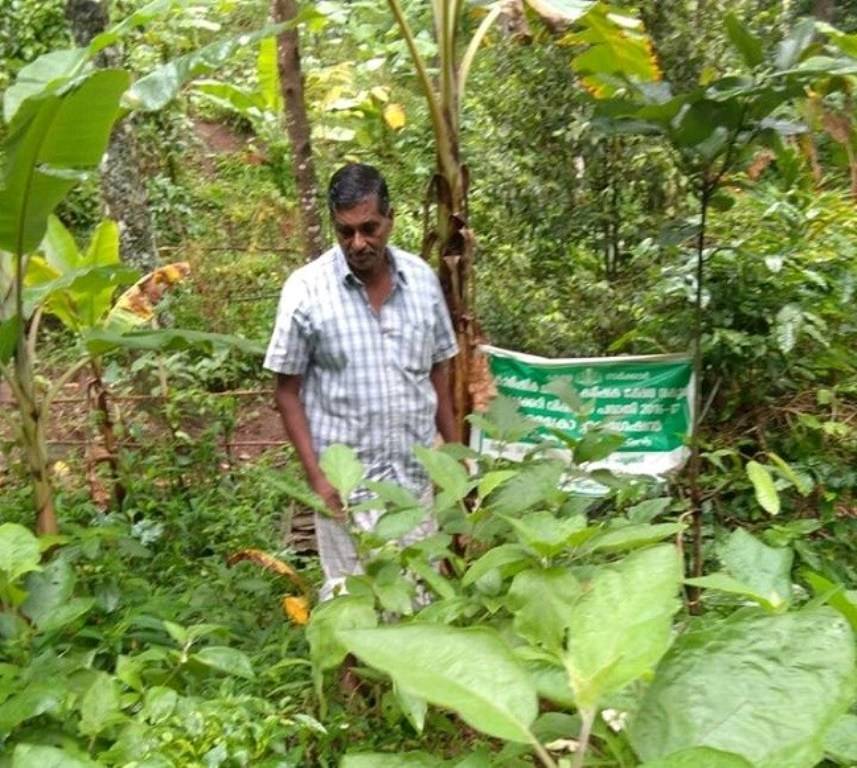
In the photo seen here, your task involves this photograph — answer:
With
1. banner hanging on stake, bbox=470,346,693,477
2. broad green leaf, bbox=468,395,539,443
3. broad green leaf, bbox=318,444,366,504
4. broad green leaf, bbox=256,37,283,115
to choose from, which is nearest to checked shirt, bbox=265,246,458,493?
banner hanging on stake, bbox=470,346,693,477

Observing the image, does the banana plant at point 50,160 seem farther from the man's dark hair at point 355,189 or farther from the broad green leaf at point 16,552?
the broad green leaf at point 16,552

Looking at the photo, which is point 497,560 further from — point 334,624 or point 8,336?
point 8,336

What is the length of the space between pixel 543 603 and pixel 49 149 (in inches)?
84.0

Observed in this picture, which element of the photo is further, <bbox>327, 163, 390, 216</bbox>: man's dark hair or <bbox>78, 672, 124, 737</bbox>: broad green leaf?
<bbox>327, 163, 390, 216</bbox>: man's dark hair

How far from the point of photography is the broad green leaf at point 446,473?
143cm

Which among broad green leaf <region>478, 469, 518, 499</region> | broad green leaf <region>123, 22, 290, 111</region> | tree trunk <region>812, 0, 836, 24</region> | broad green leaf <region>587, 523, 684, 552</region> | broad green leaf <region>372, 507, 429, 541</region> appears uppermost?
tree trunk <region>812, 0, 836, 24</region>

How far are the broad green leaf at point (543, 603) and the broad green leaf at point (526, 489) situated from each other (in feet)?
0.98

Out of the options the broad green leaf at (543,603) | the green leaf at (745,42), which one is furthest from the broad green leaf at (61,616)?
the green leaf at (745,42)

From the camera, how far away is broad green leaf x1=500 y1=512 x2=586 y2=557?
1.17 meters

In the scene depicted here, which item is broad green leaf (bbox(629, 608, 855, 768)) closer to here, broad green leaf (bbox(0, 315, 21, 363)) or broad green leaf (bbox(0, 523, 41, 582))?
broad green leaf (bbox(0, 523, 41, 582))

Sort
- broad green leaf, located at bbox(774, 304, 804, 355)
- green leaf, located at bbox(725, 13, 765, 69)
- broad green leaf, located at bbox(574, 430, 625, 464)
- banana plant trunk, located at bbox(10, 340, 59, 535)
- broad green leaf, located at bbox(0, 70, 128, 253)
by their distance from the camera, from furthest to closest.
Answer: broad green leaf, located at bbox(774, 304, 804, 355)
banana plant trunk, located at bbox(10, 340, 59, 535)
broad green leaf, located at bbox(0, 70, 128, 253)
green leaf, located at bbox(725, 13, 765, 69)
broad green leaf, located at bbox(574, 430, 625, 464)

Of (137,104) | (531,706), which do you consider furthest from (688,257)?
(531,706)

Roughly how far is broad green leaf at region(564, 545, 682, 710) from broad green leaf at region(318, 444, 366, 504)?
71 cm

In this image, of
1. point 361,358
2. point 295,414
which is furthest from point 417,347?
point 295,414
